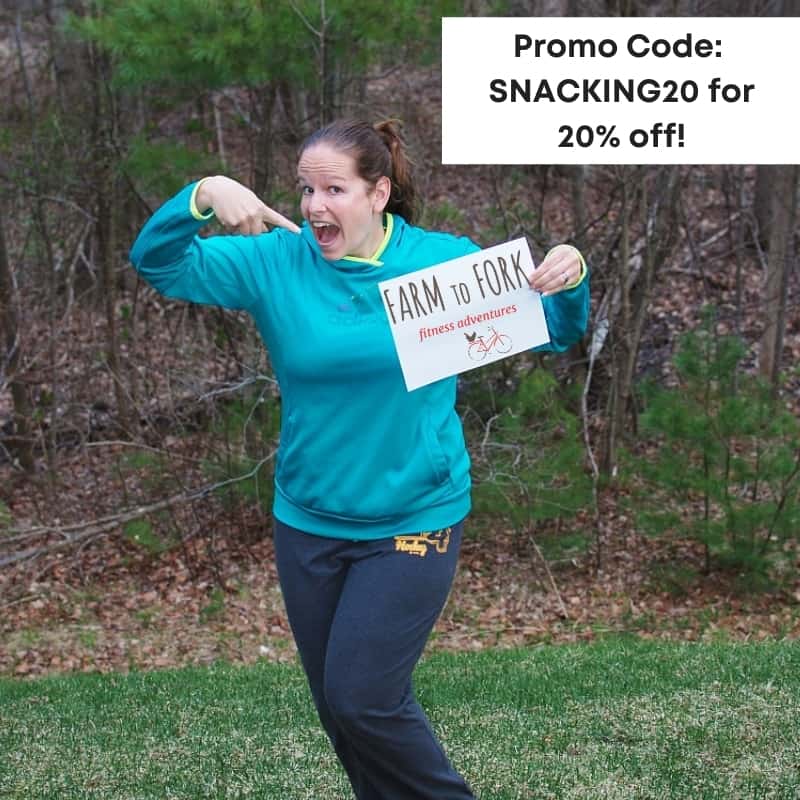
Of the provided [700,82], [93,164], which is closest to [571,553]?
[93,164]

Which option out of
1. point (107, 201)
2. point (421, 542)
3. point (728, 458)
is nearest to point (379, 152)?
point (421, 542)

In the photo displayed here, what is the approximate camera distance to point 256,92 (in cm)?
1113

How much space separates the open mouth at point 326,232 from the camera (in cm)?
349

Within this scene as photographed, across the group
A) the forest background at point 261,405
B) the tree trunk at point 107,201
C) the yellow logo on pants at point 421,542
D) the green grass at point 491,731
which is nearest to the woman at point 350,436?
the yellow logo on pants at point 421,542

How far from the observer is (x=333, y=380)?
339 cm

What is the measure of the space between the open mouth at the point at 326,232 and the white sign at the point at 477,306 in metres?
0.22

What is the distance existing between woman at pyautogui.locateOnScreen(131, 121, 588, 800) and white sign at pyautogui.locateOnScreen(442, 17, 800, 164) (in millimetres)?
1646

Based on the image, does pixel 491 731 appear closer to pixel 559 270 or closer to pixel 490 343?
pixel 490 343

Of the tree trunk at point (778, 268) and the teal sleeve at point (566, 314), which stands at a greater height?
the teal sleeve at point (566, 314)

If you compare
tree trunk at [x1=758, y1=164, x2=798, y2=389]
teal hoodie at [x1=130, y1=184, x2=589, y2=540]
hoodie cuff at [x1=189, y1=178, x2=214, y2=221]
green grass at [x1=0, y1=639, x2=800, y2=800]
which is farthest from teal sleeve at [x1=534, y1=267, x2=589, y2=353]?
tree trunk at [x1=758, y1=164, x2=798, y2=389]

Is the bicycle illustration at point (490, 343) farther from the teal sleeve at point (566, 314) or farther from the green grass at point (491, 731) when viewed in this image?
the green grass at point (491, 731)

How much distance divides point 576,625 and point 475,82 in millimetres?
5674

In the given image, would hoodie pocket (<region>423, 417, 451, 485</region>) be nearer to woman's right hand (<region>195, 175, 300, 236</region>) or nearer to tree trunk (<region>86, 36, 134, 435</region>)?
woman's right hand (<region>195, 175, 300, 236</region>)

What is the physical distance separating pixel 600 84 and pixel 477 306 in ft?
6.04
